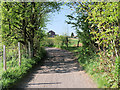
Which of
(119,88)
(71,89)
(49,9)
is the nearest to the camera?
(119,88)

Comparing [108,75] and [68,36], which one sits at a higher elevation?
[68,36]

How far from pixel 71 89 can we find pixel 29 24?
7686 mm

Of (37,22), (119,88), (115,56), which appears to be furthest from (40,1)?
(119,88)

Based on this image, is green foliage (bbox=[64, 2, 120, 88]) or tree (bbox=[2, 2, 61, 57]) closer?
green foliage (bbox=[64, 2, 120, 88])

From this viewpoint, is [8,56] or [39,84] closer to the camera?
[39,84]

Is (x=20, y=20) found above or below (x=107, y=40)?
above

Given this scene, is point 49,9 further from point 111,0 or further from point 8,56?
point 111,0

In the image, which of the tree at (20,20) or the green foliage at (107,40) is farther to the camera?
the tree at (20,20)

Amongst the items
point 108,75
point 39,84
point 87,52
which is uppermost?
point 87,52

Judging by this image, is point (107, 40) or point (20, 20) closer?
point (107, 40)

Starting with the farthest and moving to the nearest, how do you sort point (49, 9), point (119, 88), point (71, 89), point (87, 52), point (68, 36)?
point (68, 36) < point (49, 9) < point (87, 52) < point (71, 89) < point (119, 88)

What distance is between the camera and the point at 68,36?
26484mm

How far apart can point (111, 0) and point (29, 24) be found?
7509 mm

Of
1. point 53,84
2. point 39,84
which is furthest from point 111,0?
point 39,84
